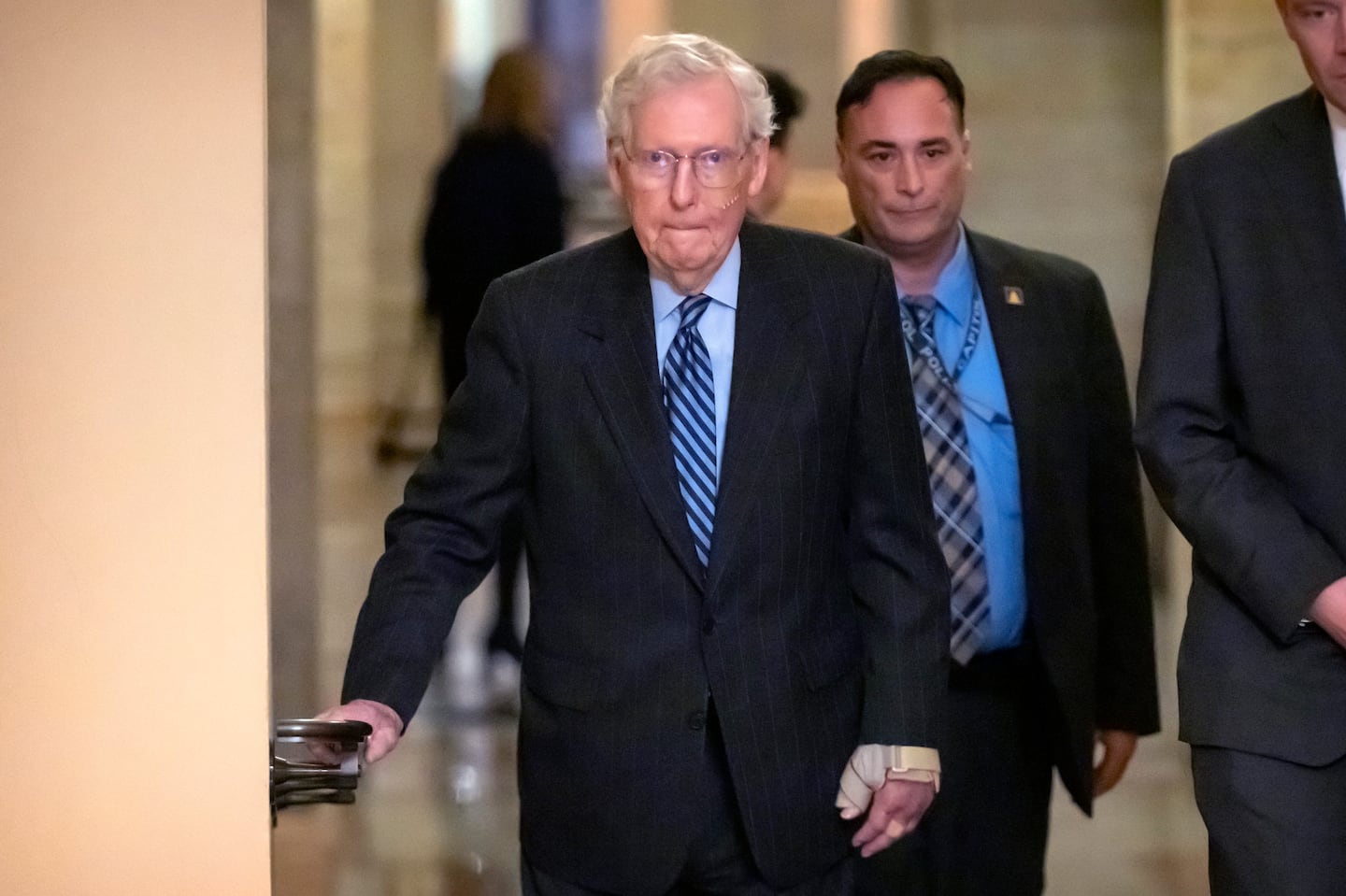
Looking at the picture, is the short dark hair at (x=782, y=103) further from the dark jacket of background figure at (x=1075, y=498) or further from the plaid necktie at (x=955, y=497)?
the plaid necktie at (x=955, y=497)

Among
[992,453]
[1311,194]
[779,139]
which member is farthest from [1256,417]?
[779,139]

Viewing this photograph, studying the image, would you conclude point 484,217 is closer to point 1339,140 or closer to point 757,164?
point 757,164

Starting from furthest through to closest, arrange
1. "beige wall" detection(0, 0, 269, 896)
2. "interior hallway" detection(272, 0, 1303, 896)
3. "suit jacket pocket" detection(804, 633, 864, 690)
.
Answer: "interior hallway" detection(272, 0, 1303, 896)
"suit jacket pocket" detection(804, 633, 864, 690)
"beige wall" detection(0, 0, 269, 896)

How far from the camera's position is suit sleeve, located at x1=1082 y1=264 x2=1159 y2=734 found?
3.74 metres

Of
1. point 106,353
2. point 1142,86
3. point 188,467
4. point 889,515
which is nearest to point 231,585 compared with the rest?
point 188,467

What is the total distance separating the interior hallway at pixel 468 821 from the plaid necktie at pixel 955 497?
1.57 metres

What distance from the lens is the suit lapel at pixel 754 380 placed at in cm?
256

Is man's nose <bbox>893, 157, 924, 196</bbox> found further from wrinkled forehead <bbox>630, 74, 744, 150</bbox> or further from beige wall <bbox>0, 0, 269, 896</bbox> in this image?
beige wall <bbox>0, 0, 269, 896</bbox>

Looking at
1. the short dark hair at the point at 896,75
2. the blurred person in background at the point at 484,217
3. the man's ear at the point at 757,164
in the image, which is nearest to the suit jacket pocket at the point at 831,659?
the man's ear at the point at 757,164

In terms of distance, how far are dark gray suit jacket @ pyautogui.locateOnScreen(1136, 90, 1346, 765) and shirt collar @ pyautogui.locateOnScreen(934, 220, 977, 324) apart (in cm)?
93

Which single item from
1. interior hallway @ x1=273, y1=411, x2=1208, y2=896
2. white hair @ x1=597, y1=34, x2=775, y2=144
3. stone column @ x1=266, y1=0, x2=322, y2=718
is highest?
white hair @ x1=597, y1=34, x2=775, y2=144

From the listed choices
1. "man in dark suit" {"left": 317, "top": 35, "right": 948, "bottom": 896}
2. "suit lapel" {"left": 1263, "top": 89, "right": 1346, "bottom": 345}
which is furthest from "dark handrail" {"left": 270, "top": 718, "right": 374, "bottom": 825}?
"suit lapel" {"left": 1263, "top": 89, "right": 1346, "bottom": 345}

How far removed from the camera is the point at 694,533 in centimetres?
259

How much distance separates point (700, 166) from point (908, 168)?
3.64 ft
